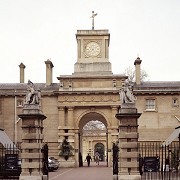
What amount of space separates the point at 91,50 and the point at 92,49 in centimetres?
15

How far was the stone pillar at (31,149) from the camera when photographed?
2361 centimetres

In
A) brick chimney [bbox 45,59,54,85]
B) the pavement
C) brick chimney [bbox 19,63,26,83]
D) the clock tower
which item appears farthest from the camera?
brick chimney [bbox 19,63,26,83]

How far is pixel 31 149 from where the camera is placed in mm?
23688

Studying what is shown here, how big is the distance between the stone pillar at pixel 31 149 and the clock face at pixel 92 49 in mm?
26659

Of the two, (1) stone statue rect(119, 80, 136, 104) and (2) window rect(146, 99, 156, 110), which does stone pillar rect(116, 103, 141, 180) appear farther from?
(2) window rect(146, 99, 156, 110)

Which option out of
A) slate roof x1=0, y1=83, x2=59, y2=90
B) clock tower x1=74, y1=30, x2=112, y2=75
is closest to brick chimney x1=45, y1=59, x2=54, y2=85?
slate roof x1=0, y1=83, x2=59, y2=90

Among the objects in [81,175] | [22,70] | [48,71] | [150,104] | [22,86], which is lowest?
[81,175]

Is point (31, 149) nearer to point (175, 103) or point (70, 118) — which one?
point (70, 118)

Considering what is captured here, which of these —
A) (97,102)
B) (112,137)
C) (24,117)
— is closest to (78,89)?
(97,102)

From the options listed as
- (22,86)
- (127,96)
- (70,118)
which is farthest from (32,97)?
(22,86)

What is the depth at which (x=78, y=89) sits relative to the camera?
47781 mm

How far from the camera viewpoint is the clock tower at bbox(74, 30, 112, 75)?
4978cm

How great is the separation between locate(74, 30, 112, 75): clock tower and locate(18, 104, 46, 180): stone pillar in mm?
25977

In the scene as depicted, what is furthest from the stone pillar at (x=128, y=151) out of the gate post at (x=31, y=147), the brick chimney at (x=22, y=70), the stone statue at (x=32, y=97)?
the brick chimney at (x=22, y=70)
